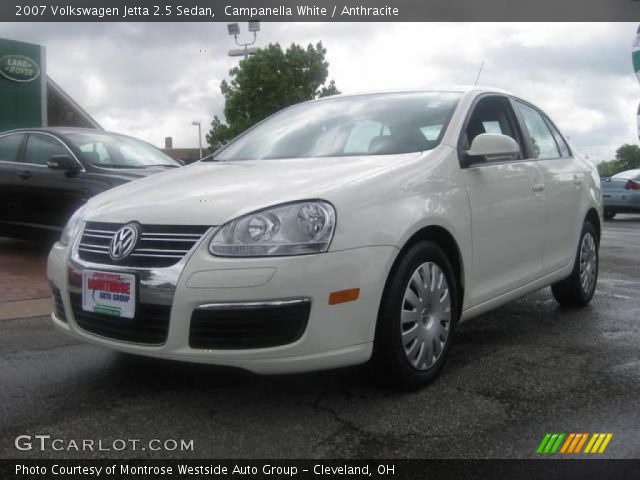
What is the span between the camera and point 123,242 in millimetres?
2812

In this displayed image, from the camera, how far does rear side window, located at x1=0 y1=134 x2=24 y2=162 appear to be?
7.47 meters

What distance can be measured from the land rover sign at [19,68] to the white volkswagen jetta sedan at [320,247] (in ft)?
44.0

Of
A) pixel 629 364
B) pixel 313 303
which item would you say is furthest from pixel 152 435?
pixel 629 364

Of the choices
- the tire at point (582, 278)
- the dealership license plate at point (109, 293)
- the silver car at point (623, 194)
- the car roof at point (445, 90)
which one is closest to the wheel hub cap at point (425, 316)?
the dealership license plate at point (109, 293)

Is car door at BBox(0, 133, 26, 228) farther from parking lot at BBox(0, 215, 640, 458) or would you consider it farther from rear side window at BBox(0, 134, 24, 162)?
parking lot at BBox(0, 215, 640, 458)

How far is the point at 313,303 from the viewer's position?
2611 millimetres

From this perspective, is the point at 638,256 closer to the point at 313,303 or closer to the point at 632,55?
the point at 632,55

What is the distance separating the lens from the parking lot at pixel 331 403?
2.52 metres

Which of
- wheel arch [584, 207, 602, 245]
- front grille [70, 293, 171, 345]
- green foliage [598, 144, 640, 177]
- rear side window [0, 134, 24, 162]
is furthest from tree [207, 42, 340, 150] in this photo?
green foliage [598, 144, 640, 177]

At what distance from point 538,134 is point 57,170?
184 inches

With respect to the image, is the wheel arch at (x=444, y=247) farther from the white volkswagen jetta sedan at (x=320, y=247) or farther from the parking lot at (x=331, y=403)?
the parking lot at (x=331, y=403)

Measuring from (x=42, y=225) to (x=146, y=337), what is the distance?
476 cm

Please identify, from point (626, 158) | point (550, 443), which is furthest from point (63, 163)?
point (626, 158)

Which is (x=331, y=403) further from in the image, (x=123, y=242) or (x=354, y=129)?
(x=354, y=129)
